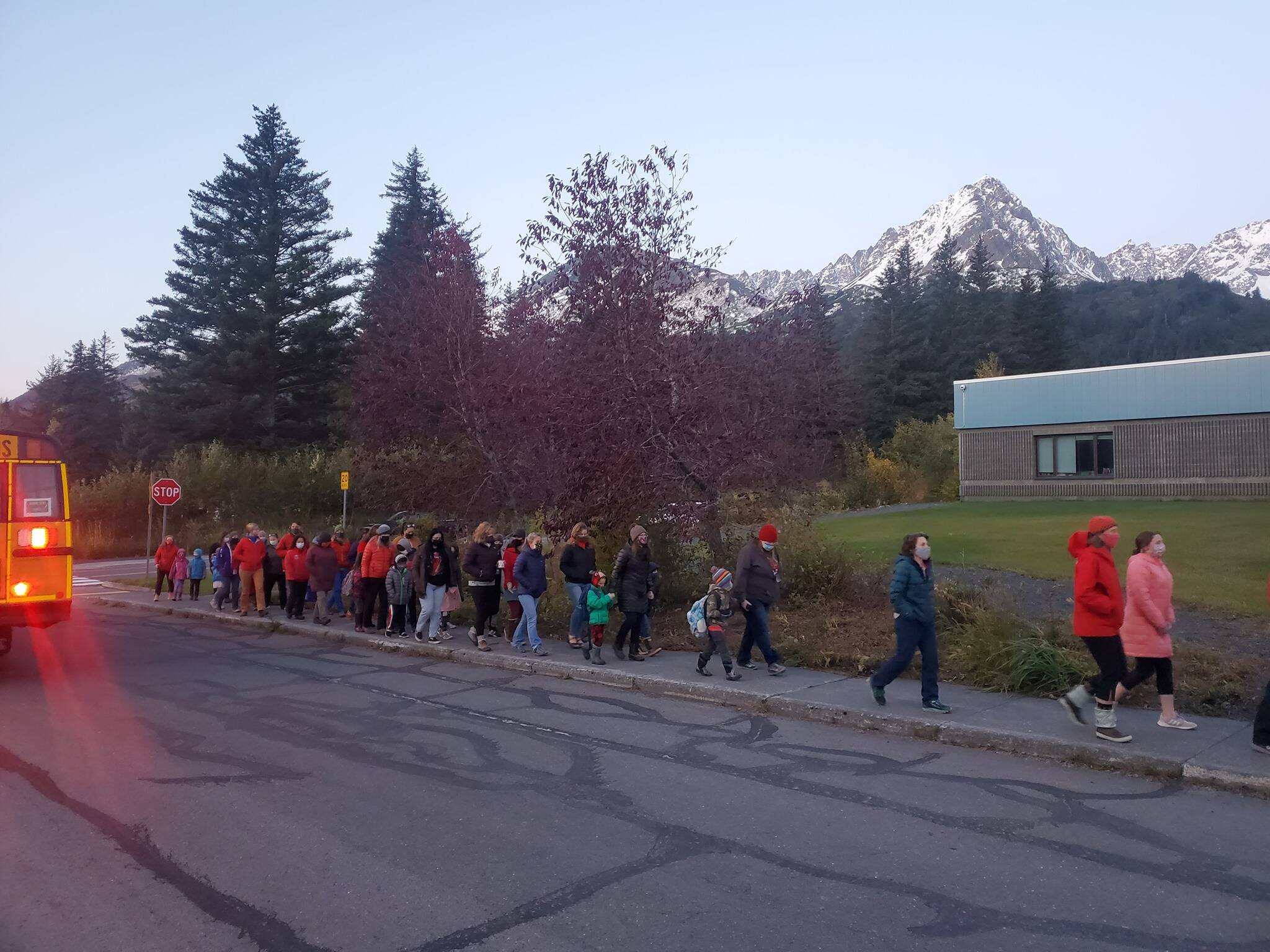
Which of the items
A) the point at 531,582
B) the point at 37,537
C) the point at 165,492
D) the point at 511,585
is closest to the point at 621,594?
the point at 531,582

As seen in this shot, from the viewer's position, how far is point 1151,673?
7.54 m

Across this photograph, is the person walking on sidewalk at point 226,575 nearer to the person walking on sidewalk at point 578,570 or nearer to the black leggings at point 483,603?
the black leggings at point 483,603

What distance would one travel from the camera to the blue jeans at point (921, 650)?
8.58 m

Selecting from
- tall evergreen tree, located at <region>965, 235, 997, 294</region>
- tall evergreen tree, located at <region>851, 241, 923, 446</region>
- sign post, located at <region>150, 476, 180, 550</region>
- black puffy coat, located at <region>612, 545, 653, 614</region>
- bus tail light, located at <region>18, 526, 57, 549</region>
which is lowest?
black puffy coat, located at <region>612, 545, 653, 614</region>

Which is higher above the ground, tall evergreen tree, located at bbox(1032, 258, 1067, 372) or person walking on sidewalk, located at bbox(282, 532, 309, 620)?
tall evergreen tree, located at bbox(1032, 258, 1067, 372)

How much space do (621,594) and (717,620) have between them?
5.15 ft

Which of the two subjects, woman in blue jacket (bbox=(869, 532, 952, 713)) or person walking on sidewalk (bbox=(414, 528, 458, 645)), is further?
person walking on sidewalk (bbox=(414, 528, 458, 645))

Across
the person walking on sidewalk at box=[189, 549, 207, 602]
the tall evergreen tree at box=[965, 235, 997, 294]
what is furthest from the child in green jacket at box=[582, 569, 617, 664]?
the tall evergreen tree at box=[965, 235, 997, 294]

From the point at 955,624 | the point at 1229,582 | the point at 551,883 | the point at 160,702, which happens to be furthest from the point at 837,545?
the point at 551,883

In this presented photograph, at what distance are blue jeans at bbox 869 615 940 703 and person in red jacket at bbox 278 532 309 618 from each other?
11.1 meters

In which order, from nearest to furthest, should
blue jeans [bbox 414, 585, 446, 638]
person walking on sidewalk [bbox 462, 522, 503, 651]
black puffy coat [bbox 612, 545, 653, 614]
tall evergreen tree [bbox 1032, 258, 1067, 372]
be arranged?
black puffy coat [bbox 612, 545, 653, 614]
person walking on sidewalk [bbox 462, 522, 503, 651]
blue jeans [bbox 414, 585, 446, 638]
tall evergreen tree [bbox 1032, 258, 1067, 372]

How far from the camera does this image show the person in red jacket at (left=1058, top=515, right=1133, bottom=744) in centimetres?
747

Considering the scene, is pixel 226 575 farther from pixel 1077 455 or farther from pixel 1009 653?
pixel 1077 455

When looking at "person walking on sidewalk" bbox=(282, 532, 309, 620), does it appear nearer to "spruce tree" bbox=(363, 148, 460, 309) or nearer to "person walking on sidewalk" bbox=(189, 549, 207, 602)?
"person walking on sidewalk" bbox=(189, 549, 207, 602)
